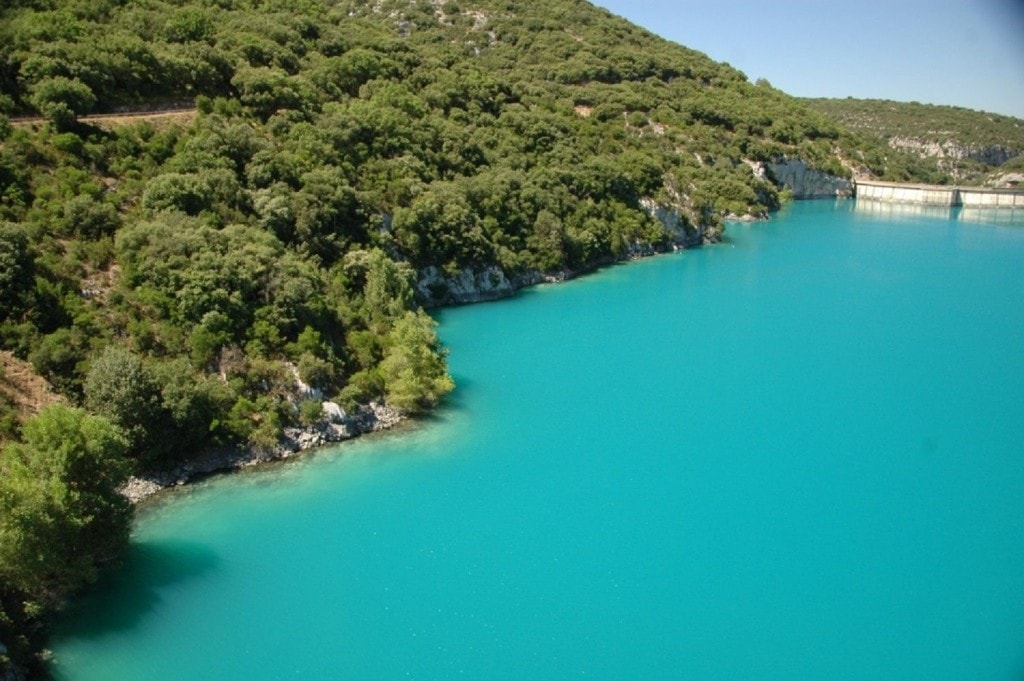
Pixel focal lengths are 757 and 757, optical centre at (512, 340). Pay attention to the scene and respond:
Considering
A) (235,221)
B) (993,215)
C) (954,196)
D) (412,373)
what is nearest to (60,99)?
(235,221)

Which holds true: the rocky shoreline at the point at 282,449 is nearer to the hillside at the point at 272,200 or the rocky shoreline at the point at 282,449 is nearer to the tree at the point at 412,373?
the hillside at the point at 272,200

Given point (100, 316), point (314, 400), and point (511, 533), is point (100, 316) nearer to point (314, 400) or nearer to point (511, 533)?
point (314, 400)

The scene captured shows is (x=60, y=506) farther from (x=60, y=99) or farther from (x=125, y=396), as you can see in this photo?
(x=60, y=99)

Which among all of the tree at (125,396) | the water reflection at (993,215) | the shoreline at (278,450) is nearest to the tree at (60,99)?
the tree at (125,396)

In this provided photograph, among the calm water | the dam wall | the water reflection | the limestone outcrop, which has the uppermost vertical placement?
the limestone outcrop

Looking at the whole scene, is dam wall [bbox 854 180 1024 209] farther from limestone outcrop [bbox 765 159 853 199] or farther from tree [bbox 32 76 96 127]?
tree [bbox 32 76 96 127]

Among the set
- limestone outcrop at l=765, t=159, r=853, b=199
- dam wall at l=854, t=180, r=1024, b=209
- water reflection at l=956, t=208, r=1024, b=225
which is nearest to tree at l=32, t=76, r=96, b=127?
limestone outcrop at l=765, t=159, r=853, b=199
